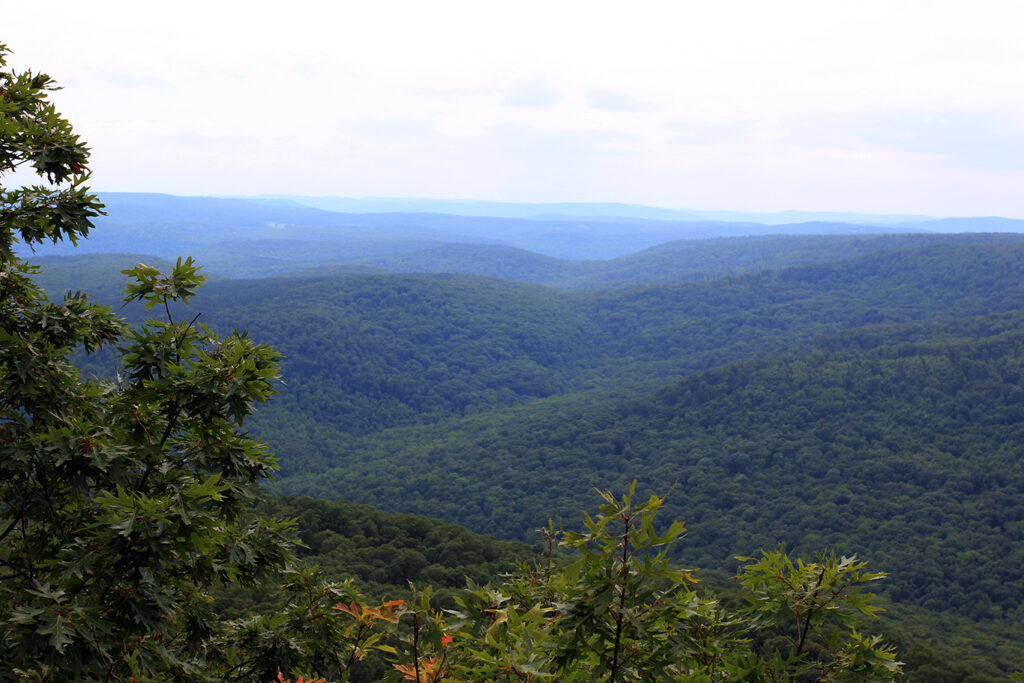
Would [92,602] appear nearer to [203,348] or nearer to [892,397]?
[203,348]

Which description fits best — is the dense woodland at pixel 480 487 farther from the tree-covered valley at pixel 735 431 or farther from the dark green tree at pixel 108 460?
the tree-covered valley at pixel 735 431

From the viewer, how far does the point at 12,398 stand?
294 inches

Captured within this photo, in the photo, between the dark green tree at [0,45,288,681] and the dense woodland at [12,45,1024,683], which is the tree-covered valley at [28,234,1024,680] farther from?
the dark green tree at [0,45,288,681]

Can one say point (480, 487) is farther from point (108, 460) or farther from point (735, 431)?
point (108, 460)

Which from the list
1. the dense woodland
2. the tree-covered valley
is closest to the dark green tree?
the dense woodland

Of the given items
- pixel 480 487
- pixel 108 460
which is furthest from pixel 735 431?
pixel 108 460

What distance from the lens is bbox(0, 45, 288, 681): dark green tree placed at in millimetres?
5410

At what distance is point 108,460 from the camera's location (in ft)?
20.4

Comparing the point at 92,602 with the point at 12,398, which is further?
the point at 12,398

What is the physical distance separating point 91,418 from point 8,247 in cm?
229

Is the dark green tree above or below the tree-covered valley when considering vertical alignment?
above

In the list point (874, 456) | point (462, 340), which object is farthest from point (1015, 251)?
point (462, 340)

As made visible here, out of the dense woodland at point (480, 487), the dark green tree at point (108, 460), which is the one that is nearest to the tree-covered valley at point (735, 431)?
the dense woodland at point (480, 487)

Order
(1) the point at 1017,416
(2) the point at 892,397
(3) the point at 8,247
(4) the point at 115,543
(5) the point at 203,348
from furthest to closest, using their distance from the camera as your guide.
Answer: (2) the point at 892,397 → (1) the point at 1017,416 → (3) the point at 8,247 → (5) the point at 203,348 → (4) the point at 115,543
